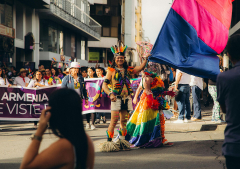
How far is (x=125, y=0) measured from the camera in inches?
2418

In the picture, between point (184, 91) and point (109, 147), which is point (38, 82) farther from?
point (109, 147)

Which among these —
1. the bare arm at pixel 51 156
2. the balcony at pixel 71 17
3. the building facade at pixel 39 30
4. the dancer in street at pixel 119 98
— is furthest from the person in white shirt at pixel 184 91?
the balcony at pixel 71 17

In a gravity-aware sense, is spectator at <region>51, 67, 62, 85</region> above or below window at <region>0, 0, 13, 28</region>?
below

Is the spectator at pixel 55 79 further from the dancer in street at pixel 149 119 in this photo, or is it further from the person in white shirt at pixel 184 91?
the dancer in street at pixel 149 119

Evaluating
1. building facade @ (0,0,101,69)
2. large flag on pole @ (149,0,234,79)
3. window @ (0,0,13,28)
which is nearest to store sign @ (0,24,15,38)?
building facade @ (0,0,101,69)

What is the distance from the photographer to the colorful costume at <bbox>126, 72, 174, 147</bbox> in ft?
23.6

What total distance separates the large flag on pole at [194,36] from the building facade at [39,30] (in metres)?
13.5

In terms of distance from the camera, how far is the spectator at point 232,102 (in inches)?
113

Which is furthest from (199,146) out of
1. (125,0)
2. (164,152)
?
(125,0)

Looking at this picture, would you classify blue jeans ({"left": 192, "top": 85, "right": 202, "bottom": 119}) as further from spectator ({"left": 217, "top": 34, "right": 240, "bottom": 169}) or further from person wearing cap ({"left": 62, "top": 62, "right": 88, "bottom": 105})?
spectator ({"left": 217, "top": 34, "right": 240, "bottom": 169})

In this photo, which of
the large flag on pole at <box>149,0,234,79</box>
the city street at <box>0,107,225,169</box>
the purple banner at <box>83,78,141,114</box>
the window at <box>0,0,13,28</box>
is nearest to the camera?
the city street at <box>0,107,225,169</box>

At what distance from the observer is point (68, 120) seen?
90.2 inches

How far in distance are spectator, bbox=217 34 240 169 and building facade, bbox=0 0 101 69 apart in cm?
1659

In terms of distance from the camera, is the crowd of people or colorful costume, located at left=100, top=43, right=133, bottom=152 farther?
colorful costume, located at left=100, top=43, right=133, bottom=152
